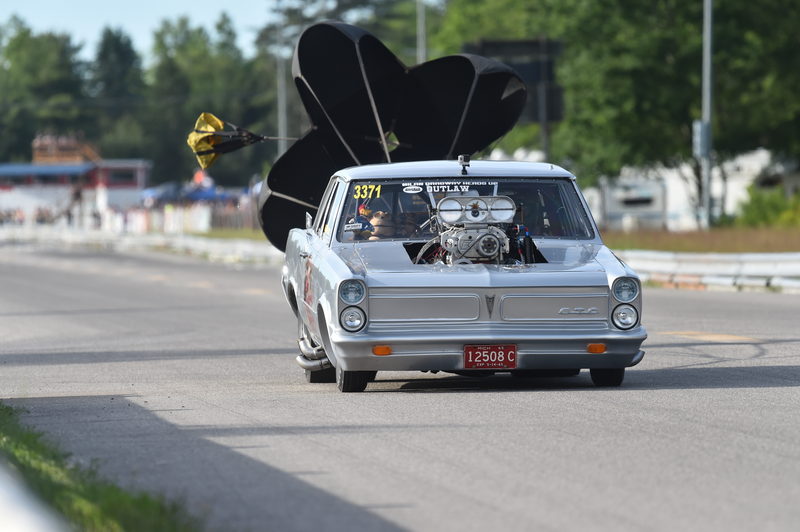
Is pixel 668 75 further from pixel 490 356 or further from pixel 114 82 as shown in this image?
pixel 114 82

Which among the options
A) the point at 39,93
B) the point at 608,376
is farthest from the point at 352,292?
the point at 39,93

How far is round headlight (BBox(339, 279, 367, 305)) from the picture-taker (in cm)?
1116

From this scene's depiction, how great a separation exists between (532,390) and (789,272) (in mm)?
14933

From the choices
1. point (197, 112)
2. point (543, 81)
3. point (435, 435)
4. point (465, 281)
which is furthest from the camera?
point (197, 112)

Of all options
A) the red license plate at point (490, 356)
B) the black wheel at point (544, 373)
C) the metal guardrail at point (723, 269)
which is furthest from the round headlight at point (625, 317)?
the metal guardrail at point (723, 269)

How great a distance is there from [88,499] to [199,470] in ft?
5.09

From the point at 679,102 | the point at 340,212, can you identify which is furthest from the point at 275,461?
the point at 679,102

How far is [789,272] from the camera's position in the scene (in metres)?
25.7

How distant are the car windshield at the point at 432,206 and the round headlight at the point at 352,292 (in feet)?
3.66

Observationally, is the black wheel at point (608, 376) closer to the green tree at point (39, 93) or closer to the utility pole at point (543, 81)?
the utility pole at point (543, 81)

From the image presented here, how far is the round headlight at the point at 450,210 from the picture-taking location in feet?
38.8

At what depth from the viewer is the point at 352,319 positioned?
11.2m

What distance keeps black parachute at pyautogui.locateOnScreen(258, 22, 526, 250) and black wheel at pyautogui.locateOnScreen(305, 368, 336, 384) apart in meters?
4.35

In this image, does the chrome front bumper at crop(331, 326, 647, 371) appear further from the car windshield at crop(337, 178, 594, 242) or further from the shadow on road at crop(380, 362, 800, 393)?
the car windshield at crop(337, 178, 594, 242)
